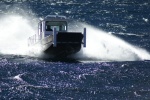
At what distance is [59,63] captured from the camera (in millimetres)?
43625

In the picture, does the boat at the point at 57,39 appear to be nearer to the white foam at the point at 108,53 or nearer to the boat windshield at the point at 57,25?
the boat windshield at the point at 57,25

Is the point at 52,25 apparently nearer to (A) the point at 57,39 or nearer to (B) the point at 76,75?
(A) the point at 57,39

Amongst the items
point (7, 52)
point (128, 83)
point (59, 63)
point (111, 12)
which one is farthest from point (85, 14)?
point (128, 83)

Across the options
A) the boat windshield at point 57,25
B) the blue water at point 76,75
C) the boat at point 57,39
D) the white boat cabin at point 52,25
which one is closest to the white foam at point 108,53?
the blue water at point 76,75

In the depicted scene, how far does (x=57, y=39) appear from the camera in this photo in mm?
44406

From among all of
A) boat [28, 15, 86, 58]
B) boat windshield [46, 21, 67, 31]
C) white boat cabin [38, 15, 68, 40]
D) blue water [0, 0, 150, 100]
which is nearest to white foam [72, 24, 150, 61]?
blue water [0, 0, 150, 100]

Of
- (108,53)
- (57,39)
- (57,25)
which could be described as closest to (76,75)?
(57,39)

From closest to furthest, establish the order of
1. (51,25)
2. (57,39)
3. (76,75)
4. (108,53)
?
(76,75)
(57,39)
(51,25)
(108,53)

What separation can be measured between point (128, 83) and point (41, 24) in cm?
1614

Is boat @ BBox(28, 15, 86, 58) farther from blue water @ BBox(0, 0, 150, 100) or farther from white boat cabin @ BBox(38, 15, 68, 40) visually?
blue water @ BBox(0, 0, 150, 100)

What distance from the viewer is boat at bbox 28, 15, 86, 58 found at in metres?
44.4

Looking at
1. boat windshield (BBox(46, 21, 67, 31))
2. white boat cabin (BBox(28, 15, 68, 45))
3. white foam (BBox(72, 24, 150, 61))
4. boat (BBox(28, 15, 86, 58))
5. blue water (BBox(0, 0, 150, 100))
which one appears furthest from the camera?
white foam (BBox(72, 24, 150, 61))

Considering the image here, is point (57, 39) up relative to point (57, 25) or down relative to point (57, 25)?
down

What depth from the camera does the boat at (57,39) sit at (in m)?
44.4
